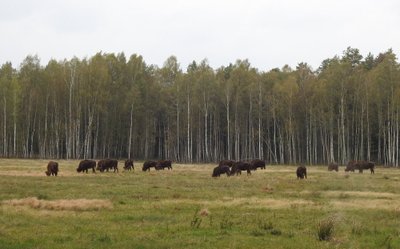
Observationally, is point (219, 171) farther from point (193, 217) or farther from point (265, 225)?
point (265, 225)

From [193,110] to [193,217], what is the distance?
73371 mm

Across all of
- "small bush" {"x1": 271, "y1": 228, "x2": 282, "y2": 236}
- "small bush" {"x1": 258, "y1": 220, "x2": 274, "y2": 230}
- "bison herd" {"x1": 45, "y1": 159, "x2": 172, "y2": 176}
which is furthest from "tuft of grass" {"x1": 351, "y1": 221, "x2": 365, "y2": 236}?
"bison herd" {"x1": 45, "y1": 159, "x2": 172, "y2": 176}

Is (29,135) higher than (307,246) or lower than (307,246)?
higher

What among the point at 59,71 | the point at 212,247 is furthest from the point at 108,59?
the point at 212,247

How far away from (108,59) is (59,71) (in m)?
10.0

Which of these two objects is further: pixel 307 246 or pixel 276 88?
pixel 276 88

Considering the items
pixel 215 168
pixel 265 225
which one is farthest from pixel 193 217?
pixel 215 168

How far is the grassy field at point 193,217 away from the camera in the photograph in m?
14.3

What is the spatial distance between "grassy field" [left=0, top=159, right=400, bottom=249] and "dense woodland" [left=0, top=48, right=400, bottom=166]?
49916mm

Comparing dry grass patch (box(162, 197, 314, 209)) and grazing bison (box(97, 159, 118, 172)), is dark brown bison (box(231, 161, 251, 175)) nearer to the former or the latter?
grazing bison (box(97, 159, 118, 172))

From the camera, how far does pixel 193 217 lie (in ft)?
59.8

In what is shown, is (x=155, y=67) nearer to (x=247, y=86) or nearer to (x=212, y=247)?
(x=247, y=86)

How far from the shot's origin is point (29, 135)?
89000mm

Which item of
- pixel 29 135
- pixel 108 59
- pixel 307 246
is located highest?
pixel 108 59
